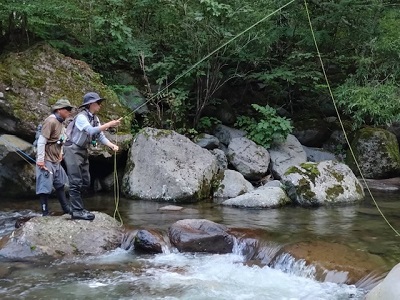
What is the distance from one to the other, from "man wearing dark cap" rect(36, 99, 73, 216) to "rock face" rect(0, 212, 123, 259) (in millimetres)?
513

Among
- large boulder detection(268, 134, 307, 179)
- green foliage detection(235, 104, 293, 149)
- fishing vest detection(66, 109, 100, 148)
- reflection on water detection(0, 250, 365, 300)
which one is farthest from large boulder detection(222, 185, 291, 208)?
fishing vest detection(66, 109, 100, 148)

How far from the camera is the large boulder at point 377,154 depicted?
12516 mm

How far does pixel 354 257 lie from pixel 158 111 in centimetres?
698

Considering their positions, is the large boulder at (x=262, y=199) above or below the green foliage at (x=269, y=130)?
below

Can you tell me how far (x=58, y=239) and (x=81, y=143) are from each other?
1.41 meters

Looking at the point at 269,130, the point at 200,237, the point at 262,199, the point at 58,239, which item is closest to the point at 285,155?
the point at 269,130

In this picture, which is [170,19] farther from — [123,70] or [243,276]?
[243,276]

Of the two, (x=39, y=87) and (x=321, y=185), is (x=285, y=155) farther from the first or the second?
(x=39, y=87)

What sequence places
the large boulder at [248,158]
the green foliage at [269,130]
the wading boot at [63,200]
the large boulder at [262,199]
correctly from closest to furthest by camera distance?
1. the wading boot at [63,200]
2. the large boulder at [262,199]
3. the large boulder at [248,158]
4. the green foliage at [269,130]

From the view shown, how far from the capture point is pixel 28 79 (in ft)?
34.6

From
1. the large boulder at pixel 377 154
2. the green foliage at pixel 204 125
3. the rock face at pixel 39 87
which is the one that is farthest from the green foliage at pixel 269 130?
the rock face at pixel 39 87

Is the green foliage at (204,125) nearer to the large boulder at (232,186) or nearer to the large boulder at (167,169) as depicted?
the large boulder at (167,169)

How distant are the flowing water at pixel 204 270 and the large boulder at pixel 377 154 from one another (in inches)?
151

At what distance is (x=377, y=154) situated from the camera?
12.6 metres
